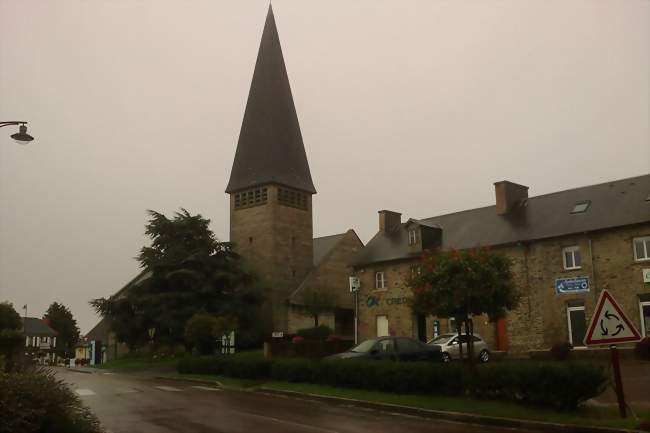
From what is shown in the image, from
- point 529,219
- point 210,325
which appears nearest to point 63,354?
point 210,325

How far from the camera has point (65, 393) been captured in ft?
30.9

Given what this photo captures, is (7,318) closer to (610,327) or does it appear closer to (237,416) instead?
(237,416)

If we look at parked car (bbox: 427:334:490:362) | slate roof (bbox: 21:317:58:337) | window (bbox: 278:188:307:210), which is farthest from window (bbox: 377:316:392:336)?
slate roof (bbox: 21:317:58:337)

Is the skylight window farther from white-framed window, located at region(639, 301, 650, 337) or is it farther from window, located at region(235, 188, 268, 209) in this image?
window, located at region(235, 188, 268, 209)

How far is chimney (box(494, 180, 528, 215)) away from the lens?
110ft

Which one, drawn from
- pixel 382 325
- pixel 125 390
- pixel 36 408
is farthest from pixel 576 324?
pixel 36 408

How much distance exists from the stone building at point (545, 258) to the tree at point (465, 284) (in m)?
5.71

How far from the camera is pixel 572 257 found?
28.4 metres

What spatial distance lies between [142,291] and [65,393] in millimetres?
30260

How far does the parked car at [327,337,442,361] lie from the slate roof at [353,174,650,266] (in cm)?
1147

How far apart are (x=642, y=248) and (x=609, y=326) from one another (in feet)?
56.4

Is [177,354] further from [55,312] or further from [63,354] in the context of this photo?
[55,312]

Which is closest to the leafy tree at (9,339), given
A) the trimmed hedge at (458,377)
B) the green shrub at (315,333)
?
the trimmed hedge at (458,377)

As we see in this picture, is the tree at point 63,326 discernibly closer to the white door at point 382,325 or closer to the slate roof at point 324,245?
the slate roof at point 324,245
